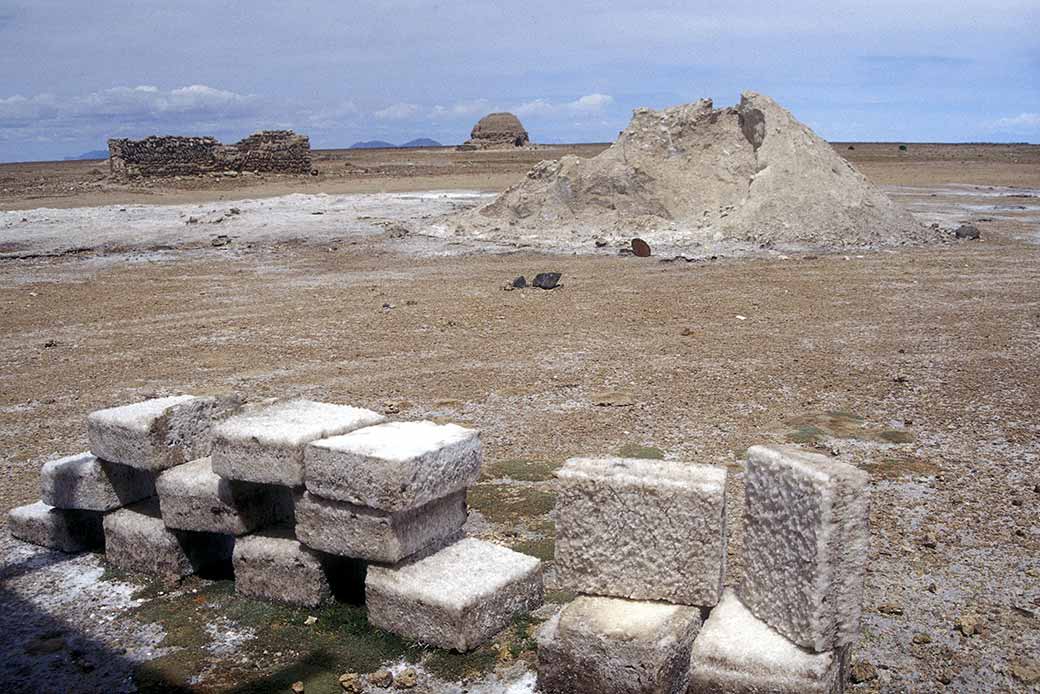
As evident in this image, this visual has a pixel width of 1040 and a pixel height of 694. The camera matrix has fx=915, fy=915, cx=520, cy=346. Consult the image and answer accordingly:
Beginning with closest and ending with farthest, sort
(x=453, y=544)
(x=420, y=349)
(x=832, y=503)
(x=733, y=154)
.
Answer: (x=832, y=503)
(x=453, y=544)
(x=420, y=349)
(x=733, y=154)

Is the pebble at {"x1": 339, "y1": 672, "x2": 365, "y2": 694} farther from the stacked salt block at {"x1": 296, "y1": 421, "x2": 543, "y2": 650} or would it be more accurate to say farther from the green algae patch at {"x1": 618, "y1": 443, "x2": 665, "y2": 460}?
the green algae patch at {"x1": 618, "y1": 443, "x2": 665, "y2": 460}

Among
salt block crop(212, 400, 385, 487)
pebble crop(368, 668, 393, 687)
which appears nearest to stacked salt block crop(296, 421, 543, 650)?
salt block crop(212, 400, 385, 487)

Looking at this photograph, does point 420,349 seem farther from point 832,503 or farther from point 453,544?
point 832,503

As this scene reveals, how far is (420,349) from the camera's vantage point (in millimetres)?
9672

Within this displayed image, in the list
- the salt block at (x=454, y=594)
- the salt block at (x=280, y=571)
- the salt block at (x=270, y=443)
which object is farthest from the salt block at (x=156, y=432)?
the salt block at (x=454, y=594)

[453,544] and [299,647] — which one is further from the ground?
[453,544]

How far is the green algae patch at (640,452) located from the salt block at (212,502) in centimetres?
252

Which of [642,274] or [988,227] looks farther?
[988,227]

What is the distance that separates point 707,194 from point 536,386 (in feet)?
37.1

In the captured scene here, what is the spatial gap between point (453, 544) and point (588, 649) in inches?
44.1

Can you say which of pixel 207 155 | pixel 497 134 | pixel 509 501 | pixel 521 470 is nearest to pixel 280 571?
pixel 509 501

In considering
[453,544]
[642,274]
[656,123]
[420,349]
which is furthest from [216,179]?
[453,544]

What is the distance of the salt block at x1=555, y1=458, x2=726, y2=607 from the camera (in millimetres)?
3879

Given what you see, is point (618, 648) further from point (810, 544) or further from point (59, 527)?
point (59, 527)
